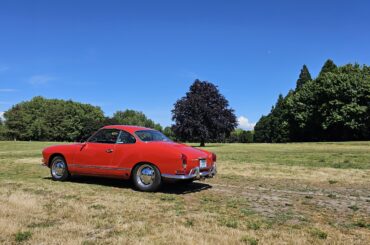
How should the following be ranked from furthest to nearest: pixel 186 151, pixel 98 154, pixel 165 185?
1. pixel 165 185
2. pixel 98 154
3. pixel 186 151

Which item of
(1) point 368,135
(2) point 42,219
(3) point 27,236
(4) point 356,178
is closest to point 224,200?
(2) point 42,219

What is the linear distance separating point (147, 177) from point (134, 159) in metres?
0.55

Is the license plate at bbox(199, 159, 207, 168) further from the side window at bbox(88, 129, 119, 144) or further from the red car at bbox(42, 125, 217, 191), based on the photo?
the side window at bbox(88, 129, 119, 144)

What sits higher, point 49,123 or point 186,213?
point 49,123

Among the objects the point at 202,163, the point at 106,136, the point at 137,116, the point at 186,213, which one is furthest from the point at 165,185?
the point at 137,116

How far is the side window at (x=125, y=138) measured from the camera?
9.70m

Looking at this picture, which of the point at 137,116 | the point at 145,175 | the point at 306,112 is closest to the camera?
the point at 145,175

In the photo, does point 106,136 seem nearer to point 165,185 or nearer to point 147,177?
point 147,177

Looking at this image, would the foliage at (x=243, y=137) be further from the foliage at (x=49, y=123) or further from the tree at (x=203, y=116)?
the tree at (x=203, y=116)

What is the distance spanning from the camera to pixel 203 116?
170 feet

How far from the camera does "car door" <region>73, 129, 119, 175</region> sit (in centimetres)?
984

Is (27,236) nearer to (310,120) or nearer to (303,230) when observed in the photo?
(303,230)

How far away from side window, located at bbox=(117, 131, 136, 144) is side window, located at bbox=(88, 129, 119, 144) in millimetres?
171

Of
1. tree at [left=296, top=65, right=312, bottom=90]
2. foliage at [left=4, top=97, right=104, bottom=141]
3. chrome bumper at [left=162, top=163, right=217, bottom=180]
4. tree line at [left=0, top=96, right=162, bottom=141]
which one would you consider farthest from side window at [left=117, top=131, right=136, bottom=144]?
foliage at [left=4, top=97, right=104, bottom=141]
